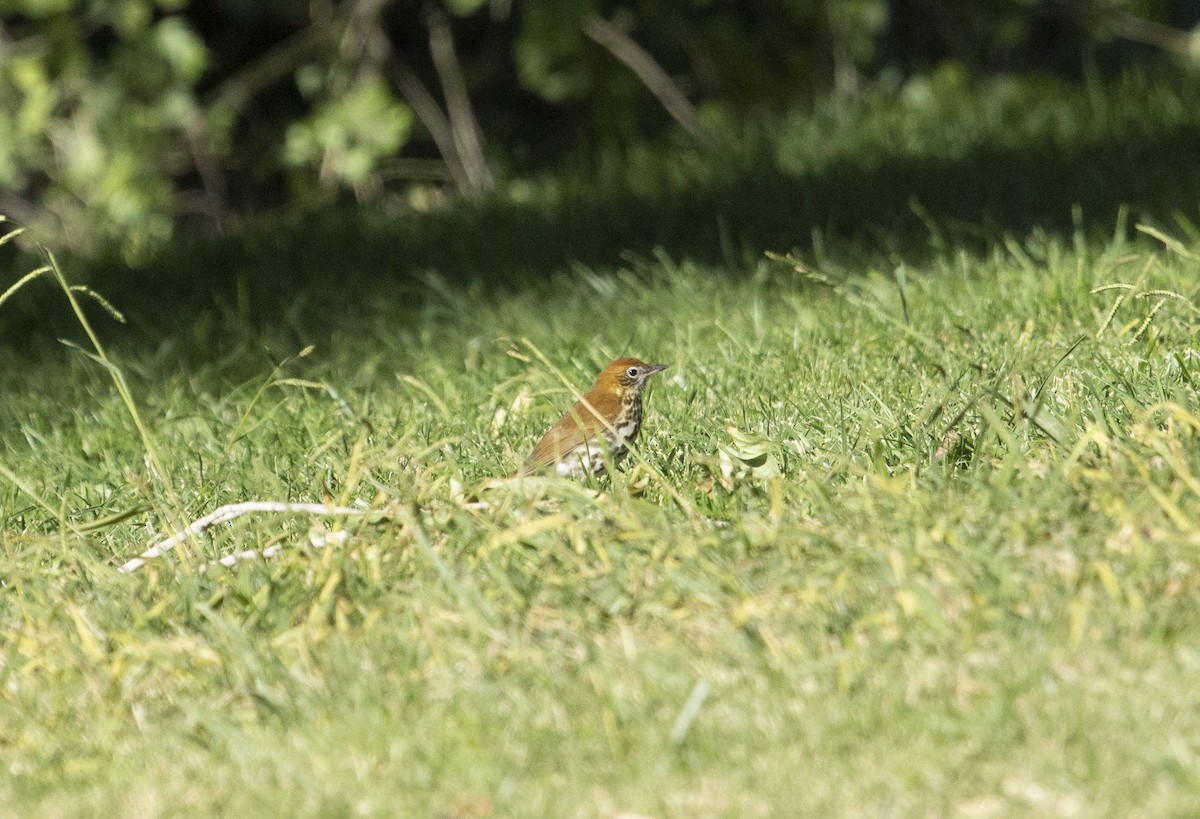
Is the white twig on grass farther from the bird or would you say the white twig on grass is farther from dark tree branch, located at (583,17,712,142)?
dark tree branch, located at (583,17,712,142)

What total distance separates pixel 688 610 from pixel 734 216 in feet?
16.3

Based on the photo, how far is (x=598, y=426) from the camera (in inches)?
171

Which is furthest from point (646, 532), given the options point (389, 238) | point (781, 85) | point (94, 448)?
point (781, 85)

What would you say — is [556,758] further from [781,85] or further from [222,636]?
[781,85]

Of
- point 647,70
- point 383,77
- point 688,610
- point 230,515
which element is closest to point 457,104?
point 383,77

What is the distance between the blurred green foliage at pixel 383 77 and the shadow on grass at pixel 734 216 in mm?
774

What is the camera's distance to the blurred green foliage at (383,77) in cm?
979

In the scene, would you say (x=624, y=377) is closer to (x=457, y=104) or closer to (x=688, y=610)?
(x=688, y=610)

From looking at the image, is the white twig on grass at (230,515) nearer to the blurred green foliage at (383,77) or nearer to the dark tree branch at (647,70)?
the blurred green foliage at (383,77)

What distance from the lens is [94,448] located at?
5457 mm

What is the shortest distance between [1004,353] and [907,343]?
0.35m

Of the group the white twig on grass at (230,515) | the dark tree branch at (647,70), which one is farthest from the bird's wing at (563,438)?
the dark tree branch at (647,70)

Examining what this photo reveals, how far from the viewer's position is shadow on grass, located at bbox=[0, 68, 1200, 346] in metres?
7.35

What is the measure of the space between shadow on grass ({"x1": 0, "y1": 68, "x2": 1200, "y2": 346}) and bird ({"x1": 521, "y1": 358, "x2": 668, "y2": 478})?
1.94 meters
